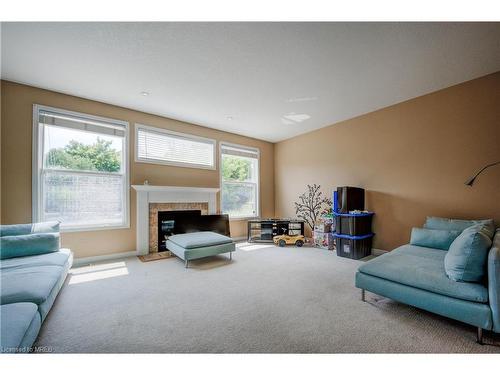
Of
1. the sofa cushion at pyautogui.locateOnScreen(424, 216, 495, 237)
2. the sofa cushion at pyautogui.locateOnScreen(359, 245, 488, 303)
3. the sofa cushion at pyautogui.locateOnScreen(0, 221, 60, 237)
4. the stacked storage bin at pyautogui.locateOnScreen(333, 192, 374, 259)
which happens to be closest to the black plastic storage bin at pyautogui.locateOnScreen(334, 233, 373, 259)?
the stacked storage bin at pyautogui.locateOnScreen(333, 192, 374, 259)

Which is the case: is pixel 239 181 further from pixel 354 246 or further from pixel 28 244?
pixel 28 244

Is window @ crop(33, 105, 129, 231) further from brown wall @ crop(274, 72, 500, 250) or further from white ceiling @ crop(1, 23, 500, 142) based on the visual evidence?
brown wall @ crop(274, 72, 500, 250)

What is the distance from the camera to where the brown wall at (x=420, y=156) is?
2963 mm

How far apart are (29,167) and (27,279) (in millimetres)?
2199

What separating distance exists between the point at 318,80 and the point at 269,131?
2.37 metres

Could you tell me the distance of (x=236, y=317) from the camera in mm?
1941

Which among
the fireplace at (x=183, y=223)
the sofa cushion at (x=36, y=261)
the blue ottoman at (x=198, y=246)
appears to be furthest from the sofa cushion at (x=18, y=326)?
the fireplace at (x=183, y=223)

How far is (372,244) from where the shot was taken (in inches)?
162

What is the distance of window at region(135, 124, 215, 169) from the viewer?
13.8ft

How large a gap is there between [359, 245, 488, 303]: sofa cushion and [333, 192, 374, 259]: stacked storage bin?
1.16 m

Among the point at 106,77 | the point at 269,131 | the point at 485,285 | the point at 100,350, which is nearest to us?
the point at 100,350

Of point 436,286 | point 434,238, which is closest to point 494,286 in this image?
point 436,286
